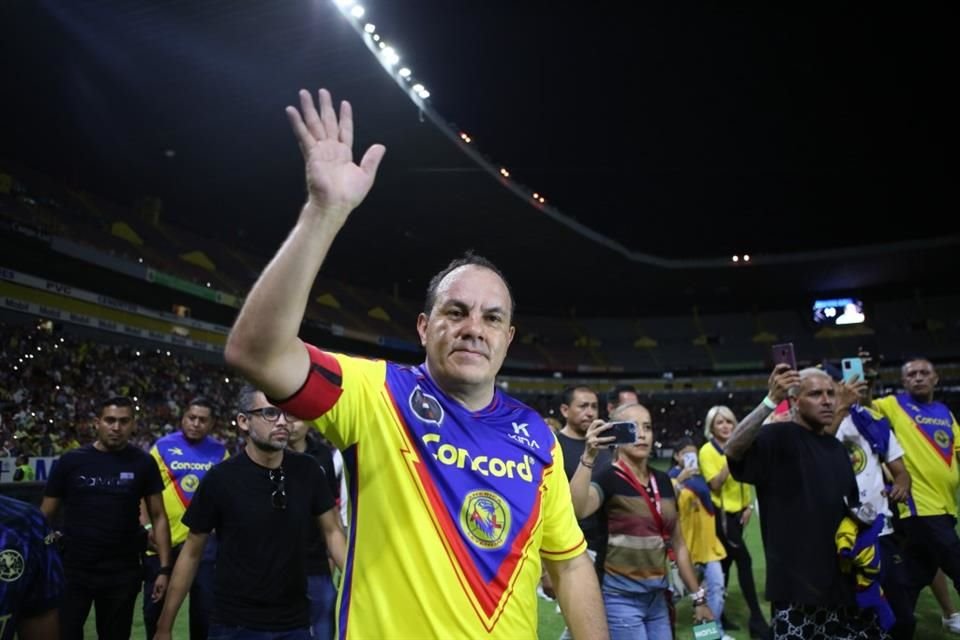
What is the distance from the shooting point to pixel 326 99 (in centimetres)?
166

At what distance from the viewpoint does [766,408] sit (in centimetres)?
375

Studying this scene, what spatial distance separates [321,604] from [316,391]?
12.8 ft

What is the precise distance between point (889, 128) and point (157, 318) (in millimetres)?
28165

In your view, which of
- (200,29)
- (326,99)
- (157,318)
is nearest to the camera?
(326,99)

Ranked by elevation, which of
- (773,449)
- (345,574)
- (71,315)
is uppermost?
(71,315)

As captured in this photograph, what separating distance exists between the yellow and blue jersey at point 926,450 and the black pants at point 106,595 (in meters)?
6.65

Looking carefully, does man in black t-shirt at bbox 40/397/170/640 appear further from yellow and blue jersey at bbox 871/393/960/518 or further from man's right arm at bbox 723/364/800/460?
yellow and blue jersey at bbox 871/393/960/518

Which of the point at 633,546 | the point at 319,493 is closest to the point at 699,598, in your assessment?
the point at 633,546

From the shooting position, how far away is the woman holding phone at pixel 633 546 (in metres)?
4.14

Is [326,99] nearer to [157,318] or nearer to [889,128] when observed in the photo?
[157,318]

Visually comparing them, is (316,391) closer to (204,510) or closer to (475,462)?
(475,462)

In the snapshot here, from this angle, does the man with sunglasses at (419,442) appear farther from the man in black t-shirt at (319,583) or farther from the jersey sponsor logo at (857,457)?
the jersey sponsor logo at (857,457)

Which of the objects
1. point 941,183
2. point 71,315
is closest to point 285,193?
point 71,315

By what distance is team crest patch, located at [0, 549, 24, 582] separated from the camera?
6.58ft
